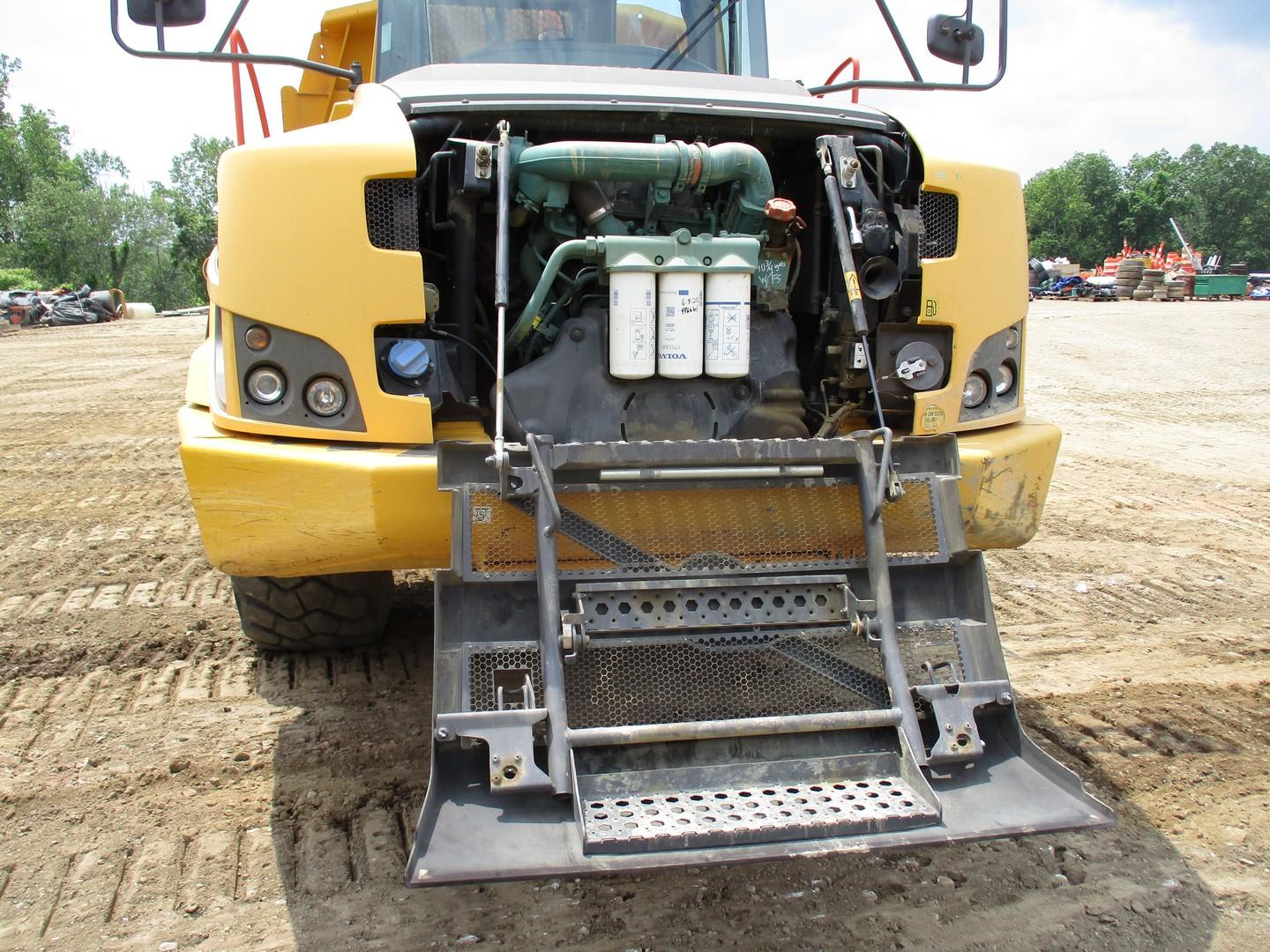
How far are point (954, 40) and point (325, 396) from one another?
8.90 ft

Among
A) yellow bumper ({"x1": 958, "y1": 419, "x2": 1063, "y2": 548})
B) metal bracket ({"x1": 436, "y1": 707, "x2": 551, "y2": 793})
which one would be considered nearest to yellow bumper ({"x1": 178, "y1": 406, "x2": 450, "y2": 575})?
metal bracket ({"x1": 436, "y1": 707, "x2": 551, "y2": 793})

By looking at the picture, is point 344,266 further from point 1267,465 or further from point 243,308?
point 1267,465

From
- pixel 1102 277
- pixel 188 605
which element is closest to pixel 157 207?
pixel 1102 277

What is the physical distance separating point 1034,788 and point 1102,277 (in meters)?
39.4

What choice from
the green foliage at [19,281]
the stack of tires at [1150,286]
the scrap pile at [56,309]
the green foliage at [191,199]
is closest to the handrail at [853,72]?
the scrap pile at [56,309]

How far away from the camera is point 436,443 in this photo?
283 cm

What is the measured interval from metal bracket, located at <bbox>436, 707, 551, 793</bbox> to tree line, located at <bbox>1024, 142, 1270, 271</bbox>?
218ft

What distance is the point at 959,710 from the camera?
8.40 ft

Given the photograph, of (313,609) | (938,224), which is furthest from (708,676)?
(313,609)

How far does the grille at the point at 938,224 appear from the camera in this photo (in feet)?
10.8

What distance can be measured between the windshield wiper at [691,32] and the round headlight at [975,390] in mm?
1928

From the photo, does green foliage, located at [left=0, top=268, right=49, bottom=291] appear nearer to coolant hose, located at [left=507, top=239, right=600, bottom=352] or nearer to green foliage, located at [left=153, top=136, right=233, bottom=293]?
green foliage, located at [left=153, top=136, right=233, bottom=293]

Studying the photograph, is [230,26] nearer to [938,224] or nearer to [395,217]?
[395,217]

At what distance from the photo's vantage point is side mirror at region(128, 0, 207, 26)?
3.23 meters
